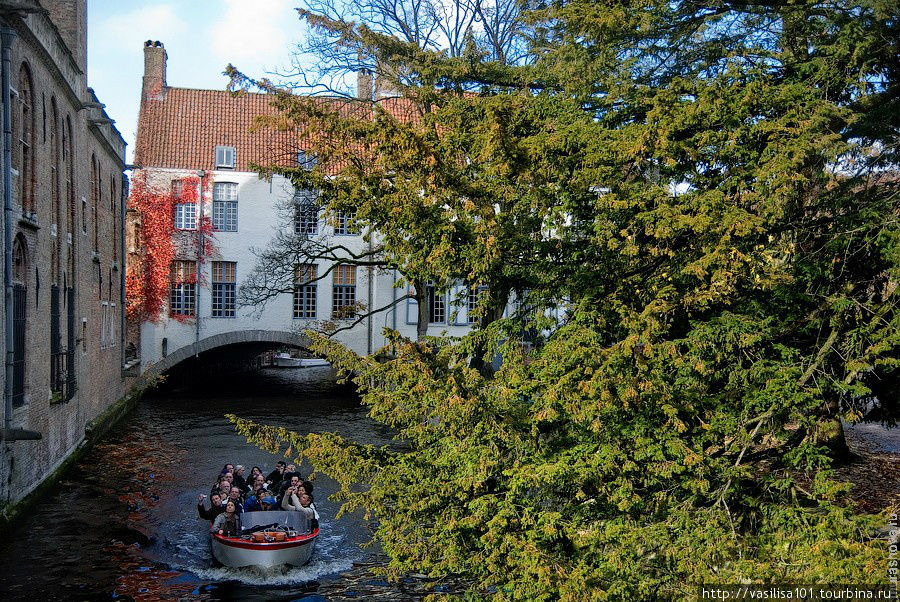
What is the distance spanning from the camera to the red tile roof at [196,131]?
1099 inches

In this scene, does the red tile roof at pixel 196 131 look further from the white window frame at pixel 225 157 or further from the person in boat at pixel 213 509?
the person in boat at pixel 213 509

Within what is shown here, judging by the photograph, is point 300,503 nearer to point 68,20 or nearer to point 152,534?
point 152,534

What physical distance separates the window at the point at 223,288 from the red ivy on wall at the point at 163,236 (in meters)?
0.55

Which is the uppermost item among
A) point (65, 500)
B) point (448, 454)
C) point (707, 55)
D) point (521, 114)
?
point (707, 55)

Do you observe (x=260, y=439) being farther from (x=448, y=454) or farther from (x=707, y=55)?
(x=707, y=55)

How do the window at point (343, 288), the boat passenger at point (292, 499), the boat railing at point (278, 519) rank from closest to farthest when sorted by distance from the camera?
1. the boat railing at point (278, 519)
2. the boat passenger at point (292, 499)
3. the window at point (343, 288)

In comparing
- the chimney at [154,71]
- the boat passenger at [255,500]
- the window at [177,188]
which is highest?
the chimney at [154,71]

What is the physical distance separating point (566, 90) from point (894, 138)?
11.5ft

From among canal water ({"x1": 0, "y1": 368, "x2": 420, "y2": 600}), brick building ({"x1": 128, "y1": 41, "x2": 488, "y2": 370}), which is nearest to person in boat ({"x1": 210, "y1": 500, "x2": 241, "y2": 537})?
canal water ({"x1": 0, "y1": 368, "x2": 420, "y2": 600})

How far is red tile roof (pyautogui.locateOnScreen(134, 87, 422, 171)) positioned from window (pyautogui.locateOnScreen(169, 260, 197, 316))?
137 inches

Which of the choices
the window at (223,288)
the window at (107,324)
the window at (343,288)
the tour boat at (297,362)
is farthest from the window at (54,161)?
the tour boat at (297,362)

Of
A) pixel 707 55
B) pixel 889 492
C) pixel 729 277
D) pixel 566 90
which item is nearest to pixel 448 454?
pixel 729 277

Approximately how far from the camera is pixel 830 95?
28.3 feet

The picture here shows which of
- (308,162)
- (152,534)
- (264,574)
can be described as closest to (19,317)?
(152,534)
